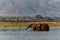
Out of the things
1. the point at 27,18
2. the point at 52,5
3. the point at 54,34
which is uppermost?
the point at 52,5

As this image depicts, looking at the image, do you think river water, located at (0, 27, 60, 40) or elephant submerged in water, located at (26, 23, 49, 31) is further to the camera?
elephant submerged in water, located at (26, 23, 49, 31)

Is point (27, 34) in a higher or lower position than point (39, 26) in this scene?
lower

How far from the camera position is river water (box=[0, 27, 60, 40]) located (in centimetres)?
445

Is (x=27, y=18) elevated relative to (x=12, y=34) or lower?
elevated

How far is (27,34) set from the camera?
4.56 meters

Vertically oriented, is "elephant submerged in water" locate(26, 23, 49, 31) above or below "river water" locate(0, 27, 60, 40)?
above

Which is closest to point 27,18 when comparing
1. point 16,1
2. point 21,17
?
point 21,17

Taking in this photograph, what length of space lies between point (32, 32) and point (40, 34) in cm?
21

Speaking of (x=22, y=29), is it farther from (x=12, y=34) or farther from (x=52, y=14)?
(x=52, y=14)

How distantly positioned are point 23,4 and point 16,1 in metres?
0.19

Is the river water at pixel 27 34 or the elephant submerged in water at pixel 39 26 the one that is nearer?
the river water at pixel 27 34

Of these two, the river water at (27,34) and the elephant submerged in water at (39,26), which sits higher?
the elephant submerged in water at (39,26)

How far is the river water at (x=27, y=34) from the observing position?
175 inches

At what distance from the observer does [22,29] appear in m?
4.69
